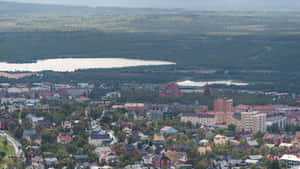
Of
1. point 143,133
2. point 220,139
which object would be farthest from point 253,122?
point 143,133

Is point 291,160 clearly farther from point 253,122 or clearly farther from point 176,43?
point 176,43

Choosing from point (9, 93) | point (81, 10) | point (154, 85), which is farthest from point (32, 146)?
point (81, 10)

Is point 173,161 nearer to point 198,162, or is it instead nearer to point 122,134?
point 198,162

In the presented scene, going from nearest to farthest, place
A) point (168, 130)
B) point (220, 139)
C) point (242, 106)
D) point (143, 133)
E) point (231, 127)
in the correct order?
point (220, 139) → point (143, 133) → point (168, 130) → point (231, 127) → point (242, 106)

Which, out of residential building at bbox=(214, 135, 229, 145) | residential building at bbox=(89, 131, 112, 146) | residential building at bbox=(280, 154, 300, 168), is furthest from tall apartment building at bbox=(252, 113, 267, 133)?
residential building at bbox=(280, 154, 300, 168)

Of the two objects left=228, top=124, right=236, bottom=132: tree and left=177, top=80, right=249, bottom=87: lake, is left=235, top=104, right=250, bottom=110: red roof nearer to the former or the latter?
left=228, top=124, right=236, bottom=132: tree

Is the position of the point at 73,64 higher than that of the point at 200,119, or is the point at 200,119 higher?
the point at 73,64
